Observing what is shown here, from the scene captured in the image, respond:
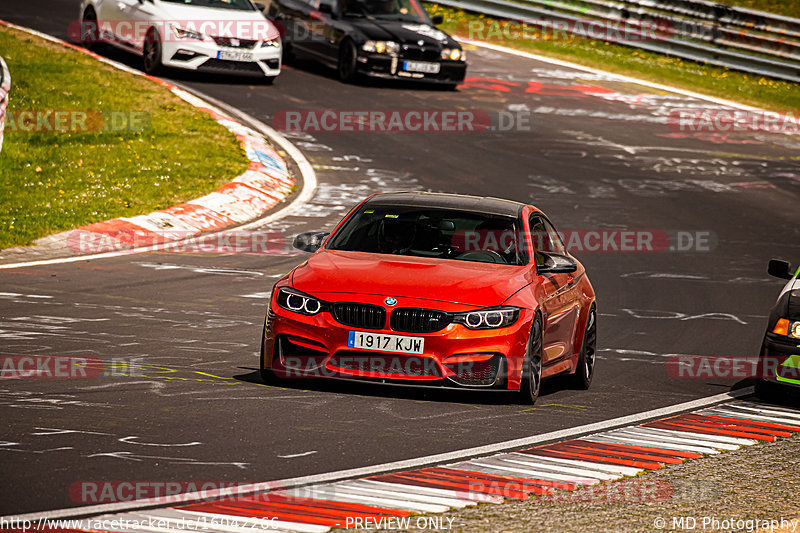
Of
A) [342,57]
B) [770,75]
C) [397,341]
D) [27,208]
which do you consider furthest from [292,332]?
[770,75]

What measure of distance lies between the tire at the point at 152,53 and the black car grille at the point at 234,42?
1.12 m

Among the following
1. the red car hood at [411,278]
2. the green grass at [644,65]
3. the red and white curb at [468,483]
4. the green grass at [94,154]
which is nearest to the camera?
the red and white curb at [468,483]

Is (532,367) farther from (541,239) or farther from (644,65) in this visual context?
(644,65)

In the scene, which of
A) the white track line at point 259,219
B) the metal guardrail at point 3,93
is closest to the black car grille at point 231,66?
the white track line at point 259,219

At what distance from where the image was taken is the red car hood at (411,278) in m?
9.01

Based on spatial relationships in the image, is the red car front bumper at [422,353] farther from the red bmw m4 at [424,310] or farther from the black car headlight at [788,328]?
the black car headlight at [788,328]

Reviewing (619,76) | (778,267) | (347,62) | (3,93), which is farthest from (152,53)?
(778,267)

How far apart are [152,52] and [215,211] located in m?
7.63

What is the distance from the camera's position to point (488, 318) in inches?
353

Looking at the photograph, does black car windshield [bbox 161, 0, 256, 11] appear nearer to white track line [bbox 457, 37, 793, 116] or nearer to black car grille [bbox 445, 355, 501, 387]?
white track line [bbox 457, 37, 793, 116]

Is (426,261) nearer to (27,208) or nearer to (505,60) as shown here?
(27,208)

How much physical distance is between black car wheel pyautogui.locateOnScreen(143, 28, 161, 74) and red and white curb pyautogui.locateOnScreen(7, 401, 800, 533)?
634 inches

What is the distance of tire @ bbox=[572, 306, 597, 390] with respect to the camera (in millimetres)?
10406

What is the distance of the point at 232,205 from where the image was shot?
17.4 meters
